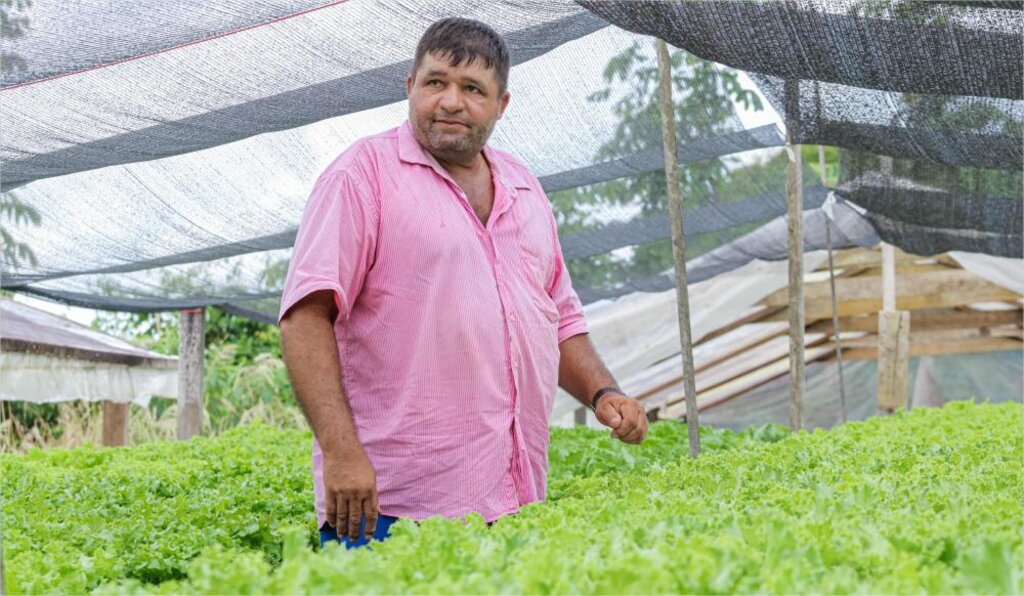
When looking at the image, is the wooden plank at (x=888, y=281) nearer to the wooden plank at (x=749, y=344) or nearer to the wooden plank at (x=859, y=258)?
the wooden plank at (x=859, y=258)

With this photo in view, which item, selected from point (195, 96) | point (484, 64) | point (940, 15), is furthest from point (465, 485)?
point (195, 96)

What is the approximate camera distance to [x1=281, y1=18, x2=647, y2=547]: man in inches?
137

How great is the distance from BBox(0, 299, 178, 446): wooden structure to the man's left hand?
677 centimetres

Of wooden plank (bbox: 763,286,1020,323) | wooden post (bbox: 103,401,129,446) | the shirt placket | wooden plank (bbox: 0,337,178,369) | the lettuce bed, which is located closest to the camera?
the lettuce bed

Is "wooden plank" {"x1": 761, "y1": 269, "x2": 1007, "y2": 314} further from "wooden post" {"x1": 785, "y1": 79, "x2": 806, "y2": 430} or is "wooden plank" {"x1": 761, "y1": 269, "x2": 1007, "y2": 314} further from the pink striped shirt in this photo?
the pink striped shirt

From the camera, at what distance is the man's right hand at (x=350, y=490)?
11.1ft

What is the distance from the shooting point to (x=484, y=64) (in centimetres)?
386

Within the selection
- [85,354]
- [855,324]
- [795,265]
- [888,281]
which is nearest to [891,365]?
[888,281]

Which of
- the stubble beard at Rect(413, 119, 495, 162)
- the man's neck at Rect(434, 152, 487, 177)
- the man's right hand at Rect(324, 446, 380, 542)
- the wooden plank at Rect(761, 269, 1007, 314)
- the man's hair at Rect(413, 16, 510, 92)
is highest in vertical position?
the man's hair at Rect(413, 16, 510, 92)

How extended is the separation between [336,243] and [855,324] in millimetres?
16266

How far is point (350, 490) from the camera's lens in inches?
133

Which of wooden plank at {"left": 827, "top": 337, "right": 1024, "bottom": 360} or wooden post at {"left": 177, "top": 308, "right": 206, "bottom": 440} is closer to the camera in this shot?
wooden post at {"left": 177, "top": 308, "right": 206, "bottom": 440}

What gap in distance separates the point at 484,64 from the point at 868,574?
2.12 m

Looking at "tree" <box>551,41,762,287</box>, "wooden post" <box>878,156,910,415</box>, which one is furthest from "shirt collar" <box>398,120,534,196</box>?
"wooden post" <box>878,156,910,415</box>
